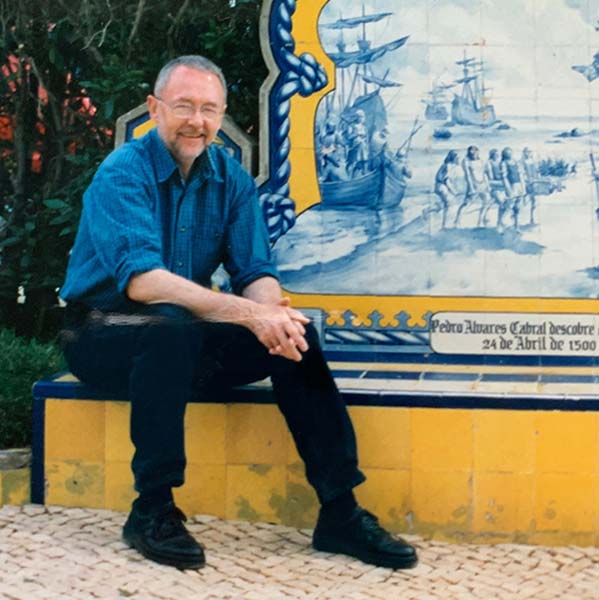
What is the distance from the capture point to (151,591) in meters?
3.71

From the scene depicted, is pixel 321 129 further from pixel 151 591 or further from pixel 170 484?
pixel 151 591

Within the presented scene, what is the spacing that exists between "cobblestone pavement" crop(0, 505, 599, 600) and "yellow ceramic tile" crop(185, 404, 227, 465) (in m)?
0.23

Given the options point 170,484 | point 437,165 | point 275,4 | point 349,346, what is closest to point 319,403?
point 170,484

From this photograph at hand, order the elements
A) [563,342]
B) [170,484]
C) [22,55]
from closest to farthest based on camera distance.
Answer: [170,484] → [563,342] → [22,55]

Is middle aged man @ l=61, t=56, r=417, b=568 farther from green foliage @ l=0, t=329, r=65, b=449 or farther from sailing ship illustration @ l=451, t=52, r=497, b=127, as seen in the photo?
sailing ship illustration @ l=451, t=52, r=497, b=127

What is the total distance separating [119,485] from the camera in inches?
178

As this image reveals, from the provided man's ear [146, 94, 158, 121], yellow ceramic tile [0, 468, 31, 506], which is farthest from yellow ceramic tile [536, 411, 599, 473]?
yellow ceramic tile [0, 468, 31, 506]

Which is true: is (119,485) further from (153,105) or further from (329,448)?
(153,105)

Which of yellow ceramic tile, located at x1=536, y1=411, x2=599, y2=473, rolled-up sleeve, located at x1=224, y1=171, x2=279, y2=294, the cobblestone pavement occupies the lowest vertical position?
the cobblestone pavement

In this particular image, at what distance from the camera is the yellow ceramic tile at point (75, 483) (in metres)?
4.53

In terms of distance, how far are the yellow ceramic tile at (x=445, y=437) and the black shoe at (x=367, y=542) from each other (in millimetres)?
406

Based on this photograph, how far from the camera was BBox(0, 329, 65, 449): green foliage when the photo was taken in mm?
4672

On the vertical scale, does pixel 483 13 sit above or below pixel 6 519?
above

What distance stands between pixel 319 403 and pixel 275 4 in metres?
1.95
